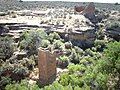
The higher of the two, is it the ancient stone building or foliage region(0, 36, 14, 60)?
the ancient stone building

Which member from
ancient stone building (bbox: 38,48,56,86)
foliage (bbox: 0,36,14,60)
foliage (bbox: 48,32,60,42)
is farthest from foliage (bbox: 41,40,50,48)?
ancient stone building (bbox: 38,48,56,86)

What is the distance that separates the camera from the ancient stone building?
41.2 metres

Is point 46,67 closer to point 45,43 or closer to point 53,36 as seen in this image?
point 45,43

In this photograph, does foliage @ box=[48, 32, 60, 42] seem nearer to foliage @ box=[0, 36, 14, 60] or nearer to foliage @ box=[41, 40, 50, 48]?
foliage @ box=[41, 40, 50, 48]

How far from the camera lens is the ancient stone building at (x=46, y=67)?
135 ft

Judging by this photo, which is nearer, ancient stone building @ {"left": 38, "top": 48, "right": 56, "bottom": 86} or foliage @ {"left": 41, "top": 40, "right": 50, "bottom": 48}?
ancient stone building @ {"left": 38, "top": 48, "right": 56, "bottom": 86}

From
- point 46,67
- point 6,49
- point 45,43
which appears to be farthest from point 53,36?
point 46,67

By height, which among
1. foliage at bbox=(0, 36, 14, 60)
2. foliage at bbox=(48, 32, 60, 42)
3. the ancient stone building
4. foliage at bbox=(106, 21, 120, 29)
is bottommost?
foliage at bbox=(106, 21, 120, 29)

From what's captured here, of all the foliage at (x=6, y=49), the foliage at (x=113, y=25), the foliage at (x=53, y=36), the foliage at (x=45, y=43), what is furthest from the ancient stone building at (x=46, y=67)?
the foliage at (x=113, y=25)

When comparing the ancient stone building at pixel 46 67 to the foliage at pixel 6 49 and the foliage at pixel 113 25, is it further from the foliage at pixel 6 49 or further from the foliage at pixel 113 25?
the foliage at pixel 113 25

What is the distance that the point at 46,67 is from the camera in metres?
41.2

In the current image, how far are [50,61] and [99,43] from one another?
70.9ft

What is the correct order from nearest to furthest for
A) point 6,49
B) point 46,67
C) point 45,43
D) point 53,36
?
point 46,67
point 6,49
point 45,43
point 53,36

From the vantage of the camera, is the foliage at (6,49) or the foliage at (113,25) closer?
the foliage at (6,49)
